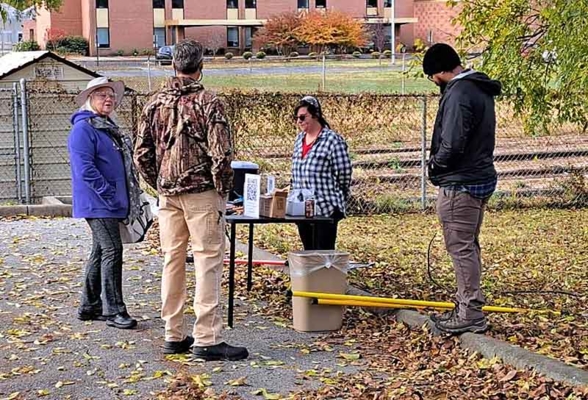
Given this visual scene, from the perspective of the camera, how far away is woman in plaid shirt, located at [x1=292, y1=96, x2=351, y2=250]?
25.0ft

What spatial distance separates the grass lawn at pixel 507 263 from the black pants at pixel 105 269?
2.31 meters

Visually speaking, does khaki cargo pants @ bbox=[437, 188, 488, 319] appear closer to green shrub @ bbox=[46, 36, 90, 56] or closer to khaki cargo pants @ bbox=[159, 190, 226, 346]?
khaki cargo pants @ bbox=[159, 190, 226, 346]

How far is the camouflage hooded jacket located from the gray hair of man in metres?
0.07

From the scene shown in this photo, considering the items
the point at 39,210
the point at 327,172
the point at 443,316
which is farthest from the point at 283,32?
the point at 443,316

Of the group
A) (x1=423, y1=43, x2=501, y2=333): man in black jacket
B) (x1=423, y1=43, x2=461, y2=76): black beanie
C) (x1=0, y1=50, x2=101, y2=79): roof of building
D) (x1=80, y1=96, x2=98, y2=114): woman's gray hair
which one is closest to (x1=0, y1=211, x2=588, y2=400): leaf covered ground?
(x1=423, y1=43, x2=501, y2=333): man in black jacket

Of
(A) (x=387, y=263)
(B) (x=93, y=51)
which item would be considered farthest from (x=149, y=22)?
(A) (x=387, y=263)

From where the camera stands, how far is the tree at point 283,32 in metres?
52.1

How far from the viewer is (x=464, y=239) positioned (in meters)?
6.61

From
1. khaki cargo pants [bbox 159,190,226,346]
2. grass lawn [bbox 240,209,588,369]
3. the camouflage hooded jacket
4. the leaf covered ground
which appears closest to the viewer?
the leaf covered ground

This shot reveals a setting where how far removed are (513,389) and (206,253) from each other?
2013 mm

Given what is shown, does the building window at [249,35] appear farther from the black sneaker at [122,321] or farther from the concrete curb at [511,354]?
the concrete curb at [511,354]

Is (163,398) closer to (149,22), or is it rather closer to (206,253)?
(206,253)

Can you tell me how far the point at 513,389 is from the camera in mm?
5672

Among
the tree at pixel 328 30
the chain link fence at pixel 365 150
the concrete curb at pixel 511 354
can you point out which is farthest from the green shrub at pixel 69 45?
the concrete curb at pixel 511 354
